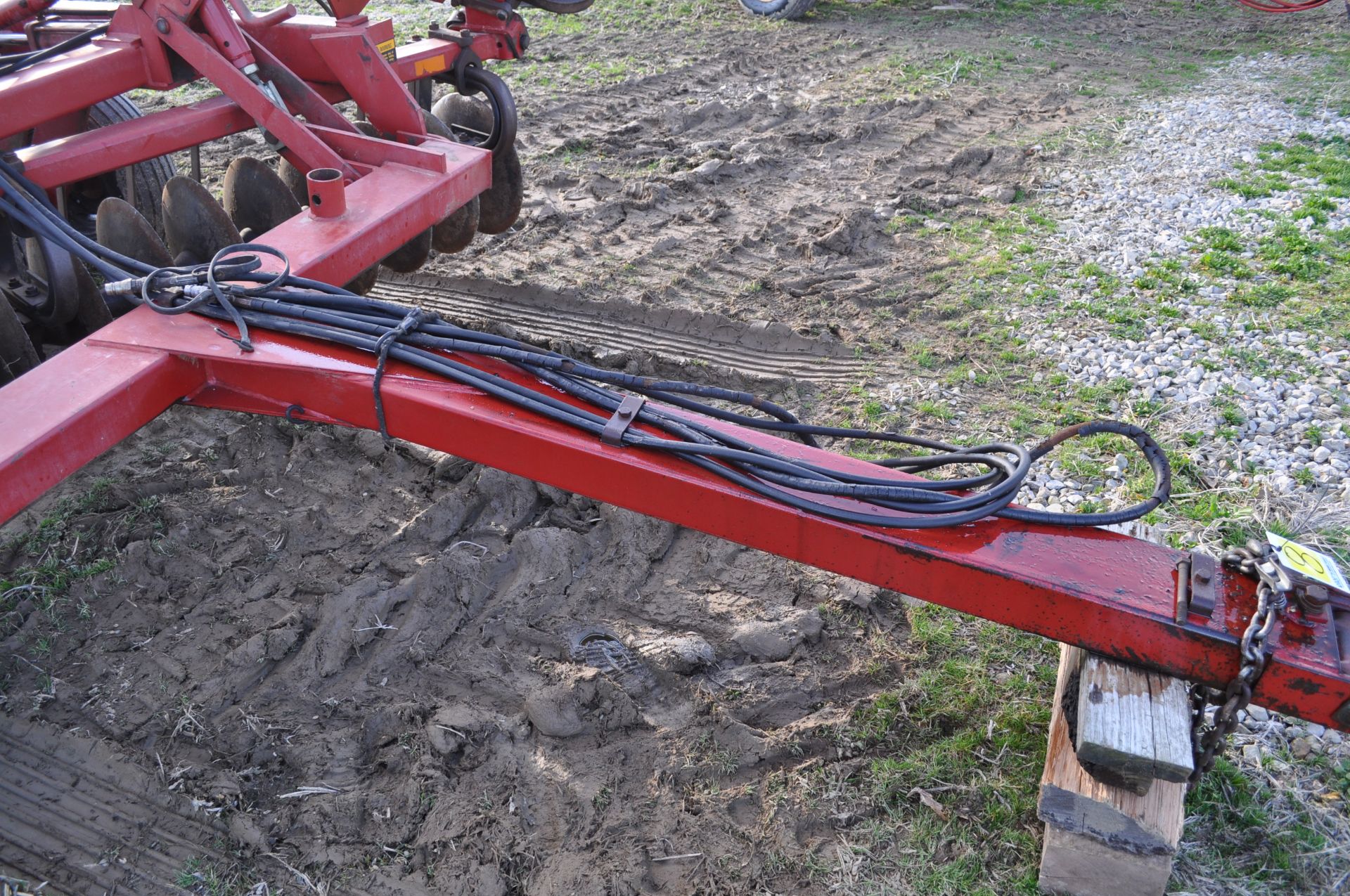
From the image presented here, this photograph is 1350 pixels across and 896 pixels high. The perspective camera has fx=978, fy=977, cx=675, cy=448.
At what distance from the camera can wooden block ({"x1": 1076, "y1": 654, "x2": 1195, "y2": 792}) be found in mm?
2074

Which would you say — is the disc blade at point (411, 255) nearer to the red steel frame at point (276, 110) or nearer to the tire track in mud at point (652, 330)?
the red steel frame at point (276, 110)

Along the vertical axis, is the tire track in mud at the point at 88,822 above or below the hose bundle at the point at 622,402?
below

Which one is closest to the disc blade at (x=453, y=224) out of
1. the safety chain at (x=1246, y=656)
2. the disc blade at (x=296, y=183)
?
the disc blade at (x=296, y=183)

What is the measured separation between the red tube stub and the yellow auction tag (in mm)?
2810

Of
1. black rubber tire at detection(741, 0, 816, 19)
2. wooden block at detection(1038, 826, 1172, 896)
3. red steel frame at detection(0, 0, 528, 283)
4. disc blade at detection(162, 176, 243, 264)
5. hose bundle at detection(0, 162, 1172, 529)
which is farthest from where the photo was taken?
black rubber tire at detection(741, 0, 816, 19)

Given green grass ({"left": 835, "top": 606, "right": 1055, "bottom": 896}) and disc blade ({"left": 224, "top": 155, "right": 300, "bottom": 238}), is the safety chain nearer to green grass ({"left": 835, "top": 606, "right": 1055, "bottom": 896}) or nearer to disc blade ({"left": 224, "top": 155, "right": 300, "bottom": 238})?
green grass ({"left": 835, "top": 606, "right": 1055, "bottom": 896})

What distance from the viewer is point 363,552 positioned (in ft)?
11.1

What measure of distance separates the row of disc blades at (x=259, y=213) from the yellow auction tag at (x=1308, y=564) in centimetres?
284

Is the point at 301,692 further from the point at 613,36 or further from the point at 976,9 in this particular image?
the point at 976,9

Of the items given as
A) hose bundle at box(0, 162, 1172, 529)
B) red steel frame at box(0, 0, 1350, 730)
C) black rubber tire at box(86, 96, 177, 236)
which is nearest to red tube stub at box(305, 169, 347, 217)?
red steel frame at box(0, 0, 1350, 730)

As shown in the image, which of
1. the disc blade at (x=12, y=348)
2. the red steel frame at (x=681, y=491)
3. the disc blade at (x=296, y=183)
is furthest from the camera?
Result: the disc blade at (x=296, y=183)

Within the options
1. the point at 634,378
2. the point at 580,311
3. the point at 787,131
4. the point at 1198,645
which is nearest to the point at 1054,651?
the point at 1198,645

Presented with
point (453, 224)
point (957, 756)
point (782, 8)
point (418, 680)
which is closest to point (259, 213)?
point (453, 224)

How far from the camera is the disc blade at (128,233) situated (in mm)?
3320
